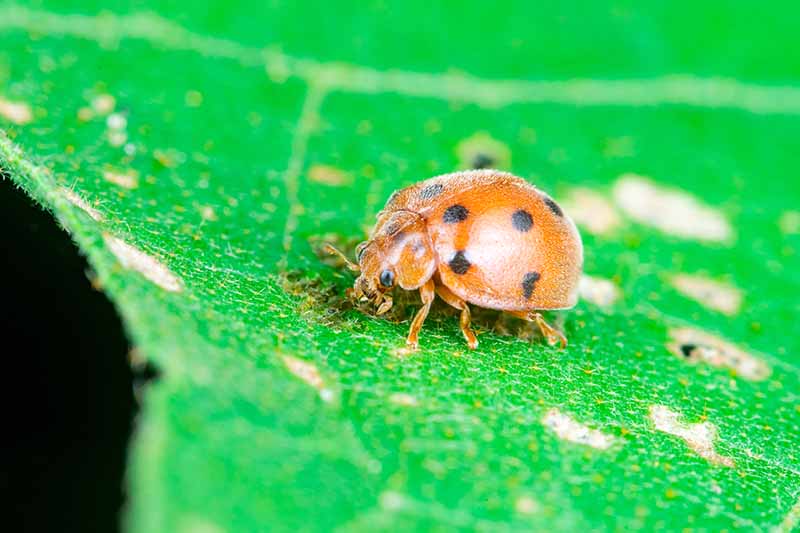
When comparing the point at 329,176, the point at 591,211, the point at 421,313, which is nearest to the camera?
the point at 421,313

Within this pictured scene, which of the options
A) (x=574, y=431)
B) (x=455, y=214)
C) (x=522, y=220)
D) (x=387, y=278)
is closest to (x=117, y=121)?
(x=387, y=278)

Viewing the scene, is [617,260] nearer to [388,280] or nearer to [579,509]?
[388,280]

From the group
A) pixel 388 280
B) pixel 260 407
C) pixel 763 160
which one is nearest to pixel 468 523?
pixel 260 407

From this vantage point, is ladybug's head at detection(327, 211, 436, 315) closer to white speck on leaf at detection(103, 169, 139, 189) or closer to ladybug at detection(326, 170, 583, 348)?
ladybug at detection(326, 170, 583, 348)

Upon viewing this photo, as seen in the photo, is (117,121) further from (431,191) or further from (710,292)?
(710,292)

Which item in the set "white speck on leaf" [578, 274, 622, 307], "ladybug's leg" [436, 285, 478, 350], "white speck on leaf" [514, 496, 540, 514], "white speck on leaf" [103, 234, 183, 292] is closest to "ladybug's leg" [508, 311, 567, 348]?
"ladybug's leg" [436, 285, 478, 350]
